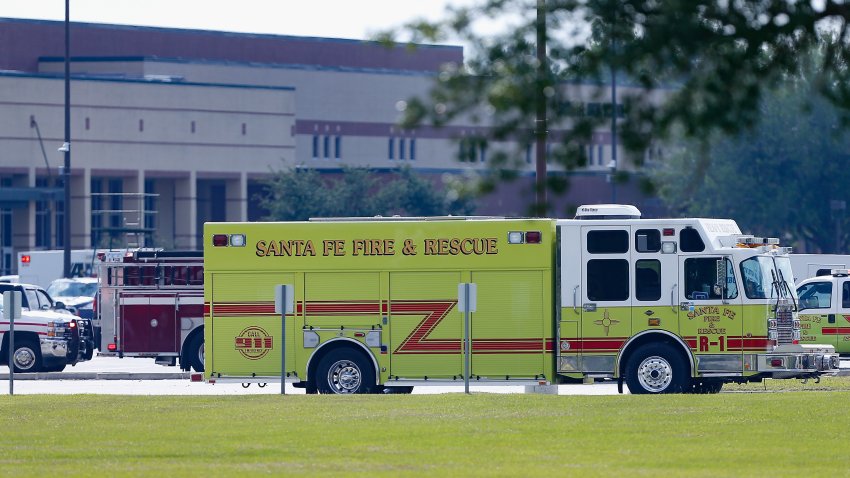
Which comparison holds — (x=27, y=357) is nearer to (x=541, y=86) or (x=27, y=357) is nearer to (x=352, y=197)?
(x=541, y=86)

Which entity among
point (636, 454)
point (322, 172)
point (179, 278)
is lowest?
point (636, 454)

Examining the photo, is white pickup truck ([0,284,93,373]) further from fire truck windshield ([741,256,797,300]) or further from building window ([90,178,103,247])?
building window ([90,178,103,247])

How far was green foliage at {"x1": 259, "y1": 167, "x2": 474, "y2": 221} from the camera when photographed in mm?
80875

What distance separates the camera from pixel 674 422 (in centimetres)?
2056

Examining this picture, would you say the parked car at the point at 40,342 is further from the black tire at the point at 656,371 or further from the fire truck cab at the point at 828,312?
the fire truck cab at the point at 828,312

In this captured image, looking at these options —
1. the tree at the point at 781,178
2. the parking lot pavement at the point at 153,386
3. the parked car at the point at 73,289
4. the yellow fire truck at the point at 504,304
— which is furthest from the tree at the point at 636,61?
the tree at the point at 781,178

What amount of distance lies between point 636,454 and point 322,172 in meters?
70.6

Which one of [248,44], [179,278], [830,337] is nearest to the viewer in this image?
[179,278]

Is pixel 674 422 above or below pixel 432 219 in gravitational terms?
below

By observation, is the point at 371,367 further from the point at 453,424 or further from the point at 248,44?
the point at 248,44

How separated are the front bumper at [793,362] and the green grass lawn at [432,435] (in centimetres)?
33

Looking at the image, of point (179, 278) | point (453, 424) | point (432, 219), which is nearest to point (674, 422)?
point (453, 424)

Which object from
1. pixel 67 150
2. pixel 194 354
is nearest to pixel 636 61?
pixel 194 354

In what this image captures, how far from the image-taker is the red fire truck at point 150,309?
3077cm
